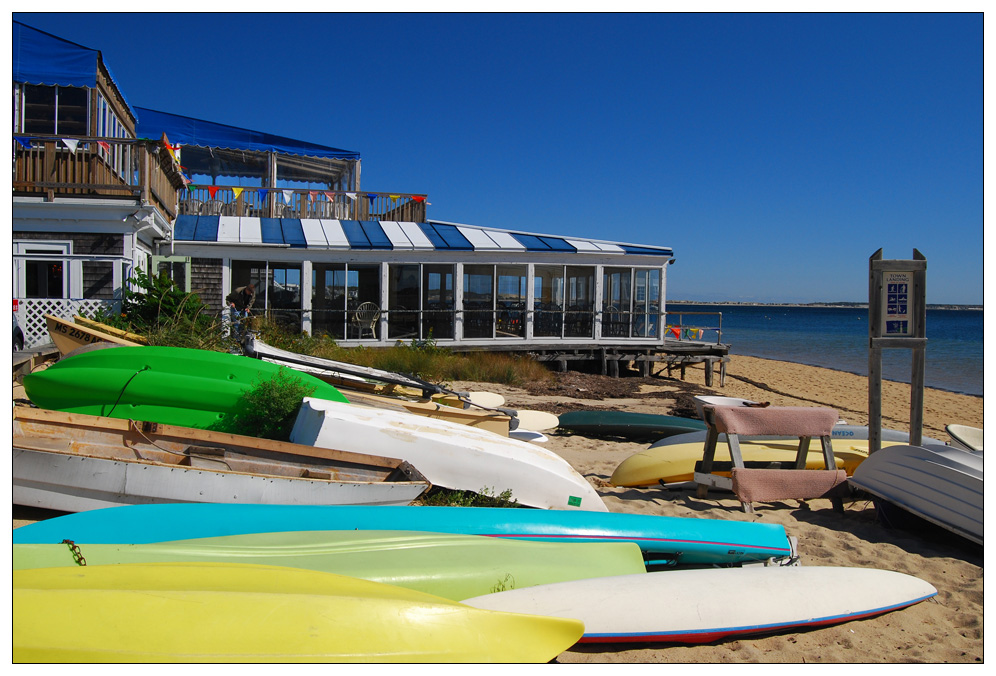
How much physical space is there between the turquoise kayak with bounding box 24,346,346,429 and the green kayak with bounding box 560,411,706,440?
501cm

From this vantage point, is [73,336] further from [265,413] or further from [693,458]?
[693,458]

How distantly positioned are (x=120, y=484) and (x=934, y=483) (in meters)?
6.39

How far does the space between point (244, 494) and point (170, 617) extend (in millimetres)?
2119

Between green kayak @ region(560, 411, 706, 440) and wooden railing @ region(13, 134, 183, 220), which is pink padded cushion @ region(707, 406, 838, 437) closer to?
green kayak @ region(560, 411, 706, 440)

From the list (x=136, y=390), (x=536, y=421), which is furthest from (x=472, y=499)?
(x=536, y=421)

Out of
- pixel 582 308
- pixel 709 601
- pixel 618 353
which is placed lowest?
pixel 709 601

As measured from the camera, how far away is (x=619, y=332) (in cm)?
1866

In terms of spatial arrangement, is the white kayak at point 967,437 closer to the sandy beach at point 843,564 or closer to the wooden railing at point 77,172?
the sandy beach at point 843,564

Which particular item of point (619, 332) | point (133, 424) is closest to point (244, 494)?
point (133, 424)

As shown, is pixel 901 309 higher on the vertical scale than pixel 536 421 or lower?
higher

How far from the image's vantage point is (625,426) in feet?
32.2

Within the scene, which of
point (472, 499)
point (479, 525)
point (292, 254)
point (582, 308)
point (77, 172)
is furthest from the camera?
point (582, 308)

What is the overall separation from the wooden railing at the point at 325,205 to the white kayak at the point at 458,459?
563 inches

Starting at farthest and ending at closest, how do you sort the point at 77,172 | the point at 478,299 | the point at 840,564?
the point at 478,299 < the point at 77,172 < the point at 840,564
